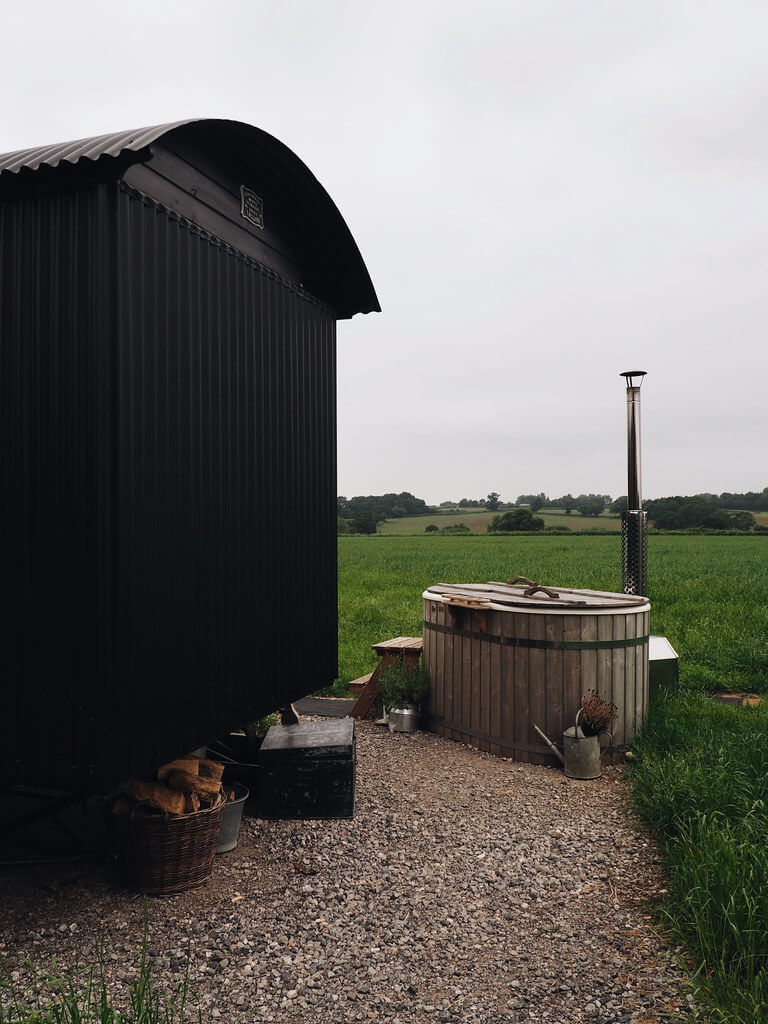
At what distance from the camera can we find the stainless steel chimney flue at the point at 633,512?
823 cm

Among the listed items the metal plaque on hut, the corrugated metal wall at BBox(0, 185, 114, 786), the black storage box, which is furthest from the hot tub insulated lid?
the corrugated metal wall at BBox(0, 185, 114, 786)

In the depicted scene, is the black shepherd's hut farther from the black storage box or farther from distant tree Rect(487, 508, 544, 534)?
distant tree Rect(487, 508, 544, 534)

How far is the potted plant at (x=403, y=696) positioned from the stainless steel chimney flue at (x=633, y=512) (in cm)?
258

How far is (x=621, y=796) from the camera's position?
580 cm

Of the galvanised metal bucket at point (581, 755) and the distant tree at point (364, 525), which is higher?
the distant tree at point (364, 525)

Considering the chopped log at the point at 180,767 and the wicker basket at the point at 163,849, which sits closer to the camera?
the wicker basket at the point at 163,849

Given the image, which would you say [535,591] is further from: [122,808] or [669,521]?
[669,521]

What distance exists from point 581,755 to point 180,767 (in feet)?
11.0

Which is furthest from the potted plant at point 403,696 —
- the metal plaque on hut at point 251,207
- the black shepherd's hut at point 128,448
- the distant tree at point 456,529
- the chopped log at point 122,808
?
the distant tree at point 456,529

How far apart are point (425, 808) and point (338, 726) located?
0.89 m

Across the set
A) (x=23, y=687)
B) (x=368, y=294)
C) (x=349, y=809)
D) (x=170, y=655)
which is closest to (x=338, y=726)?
(x=349, y=809)

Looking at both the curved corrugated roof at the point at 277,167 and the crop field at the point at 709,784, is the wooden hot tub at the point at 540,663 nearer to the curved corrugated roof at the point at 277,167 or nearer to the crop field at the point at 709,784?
the crop field at the point at 709,784

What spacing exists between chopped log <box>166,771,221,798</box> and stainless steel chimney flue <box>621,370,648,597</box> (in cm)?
532

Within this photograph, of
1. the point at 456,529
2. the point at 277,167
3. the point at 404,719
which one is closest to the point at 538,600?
the point at 404,719
